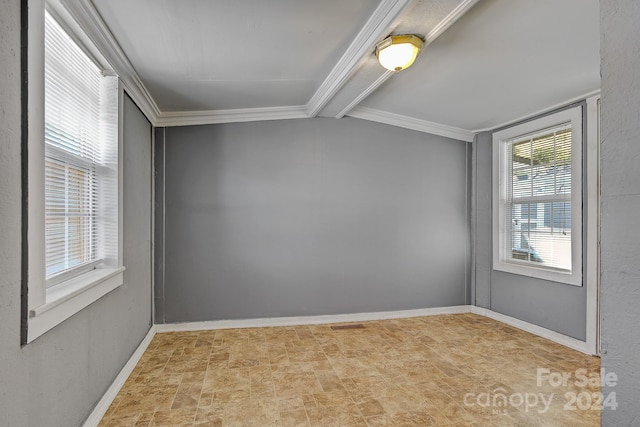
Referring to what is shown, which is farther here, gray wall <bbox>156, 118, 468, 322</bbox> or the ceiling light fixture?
gray wall <bbox>156, 118, 468, 322</bbox>

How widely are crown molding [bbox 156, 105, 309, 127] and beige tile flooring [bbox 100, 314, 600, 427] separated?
2311mm

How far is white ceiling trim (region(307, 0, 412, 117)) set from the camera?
6.75 ft

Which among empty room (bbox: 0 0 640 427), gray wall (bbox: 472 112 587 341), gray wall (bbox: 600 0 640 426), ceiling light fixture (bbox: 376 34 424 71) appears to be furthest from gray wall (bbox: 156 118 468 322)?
gray wall (bbox: 600 0 640 426)

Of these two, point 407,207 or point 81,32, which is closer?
point 81,32

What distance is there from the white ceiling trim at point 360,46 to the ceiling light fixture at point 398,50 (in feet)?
0.23

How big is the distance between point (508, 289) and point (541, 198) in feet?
3.66

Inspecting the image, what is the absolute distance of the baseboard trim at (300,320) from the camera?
3.88 m

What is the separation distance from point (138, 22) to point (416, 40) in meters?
1.75

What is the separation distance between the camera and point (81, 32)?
1.99 metres

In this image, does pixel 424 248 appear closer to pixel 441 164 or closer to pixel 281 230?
pixel 441 164

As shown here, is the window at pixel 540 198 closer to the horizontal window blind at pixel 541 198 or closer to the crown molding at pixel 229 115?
the horizontal window blind at pixel 541 198

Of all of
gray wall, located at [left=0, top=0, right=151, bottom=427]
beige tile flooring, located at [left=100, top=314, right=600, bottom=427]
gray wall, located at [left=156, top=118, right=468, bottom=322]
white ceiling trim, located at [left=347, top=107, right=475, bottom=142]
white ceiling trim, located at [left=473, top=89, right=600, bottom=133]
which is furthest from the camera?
white ceiling trim, located at [left=347, top=107, right=475, bottom=142]

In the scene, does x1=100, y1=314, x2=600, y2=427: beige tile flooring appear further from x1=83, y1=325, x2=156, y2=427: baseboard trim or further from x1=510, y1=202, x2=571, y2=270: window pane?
x1=510, y1=202, x2=571, y2=270: window pane

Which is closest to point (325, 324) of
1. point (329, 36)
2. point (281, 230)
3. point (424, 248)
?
point (281, 230)
